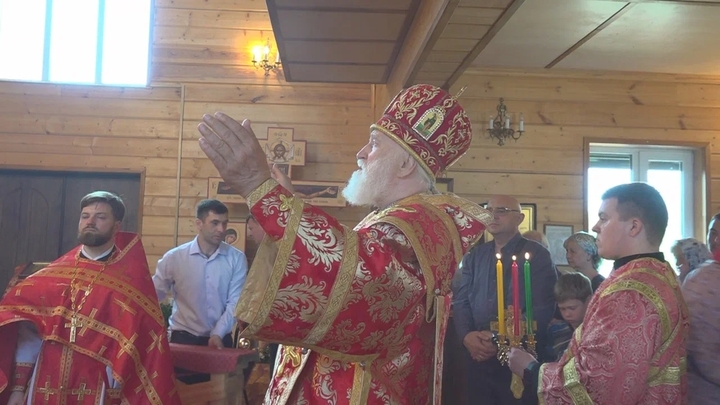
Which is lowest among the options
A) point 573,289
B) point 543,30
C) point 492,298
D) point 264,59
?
point 492,298

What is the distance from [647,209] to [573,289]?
1190mm

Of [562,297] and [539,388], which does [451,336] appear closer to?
[562,297]

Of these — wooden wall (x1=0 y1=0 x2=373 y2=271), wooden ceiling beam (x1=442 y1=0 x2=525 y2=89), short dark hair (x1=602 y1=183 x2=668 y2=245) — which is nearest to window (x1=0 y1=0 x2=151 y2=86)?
wooden wall (x1=0 y1=0 x2=373 y2=271)

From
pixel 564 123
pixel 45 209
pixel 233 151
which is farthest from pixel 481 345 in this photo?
pixel 45 209

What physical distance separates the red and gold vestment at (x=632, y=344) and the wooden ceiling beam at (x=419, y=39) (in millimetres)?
1854

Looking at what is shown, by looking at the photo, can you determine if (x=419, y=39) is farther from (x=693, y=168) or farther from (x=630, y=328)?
(x=693, y=168)

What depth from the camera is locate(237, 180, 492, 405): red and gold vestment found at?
1125 millimetres

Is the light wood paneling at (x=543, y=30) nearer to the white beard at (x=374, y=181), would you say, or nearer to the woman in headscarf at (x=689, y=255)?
the woman in headscarf at (x=689, y=255)

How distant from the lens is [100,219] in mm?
3195

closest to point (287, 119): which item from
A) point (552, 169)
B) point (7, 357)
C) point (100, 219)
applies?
point (552, 169)

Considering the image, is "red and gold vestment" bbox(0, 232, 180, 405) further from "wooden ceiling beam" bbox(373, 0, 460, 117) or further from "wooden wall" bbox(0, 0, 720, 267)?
"wooden wall" bbox(0, 0, 720, 267)

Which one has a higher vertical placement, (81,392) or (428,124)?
(428,124)

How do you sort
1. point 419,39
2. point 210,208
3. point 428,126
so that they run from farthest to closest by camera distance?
point 210,208, point 419,39, point 428,126

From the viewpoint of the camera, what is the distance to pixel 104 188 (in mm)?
6762
